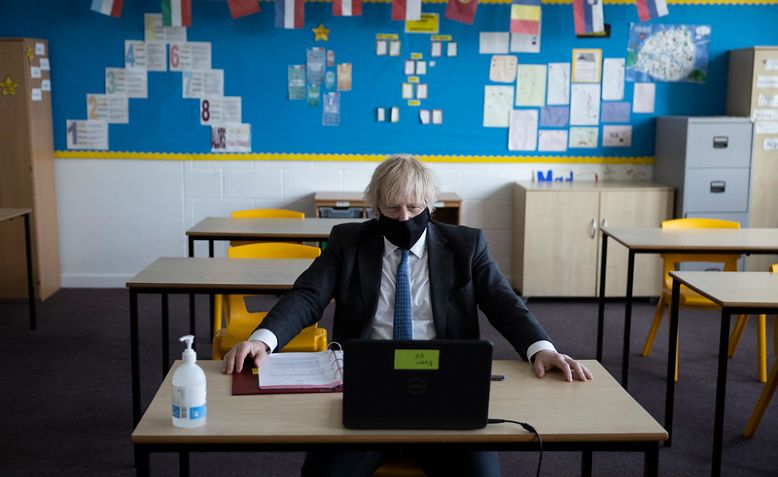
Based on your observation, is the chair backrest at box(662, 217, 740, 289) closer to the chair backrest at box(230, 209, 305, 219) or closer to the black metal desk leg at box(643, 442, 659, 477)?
the chair backrest at box(230, 209, 305, 219)

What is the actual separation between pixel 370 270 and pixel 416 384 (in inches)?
28.9

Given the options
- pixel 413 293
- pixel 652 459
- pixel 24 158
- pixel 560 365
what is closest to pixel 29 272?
pixel 24 158

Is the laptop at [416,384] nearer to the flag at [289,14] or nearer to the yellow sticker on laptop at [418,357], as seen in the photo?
the yellow sticker on laptop at [418,357]

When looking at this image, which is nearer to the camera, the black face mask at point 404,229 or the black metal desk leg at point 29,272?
the black face mask at point 404,229

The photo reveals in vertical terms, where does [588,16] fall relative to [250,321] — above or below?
above

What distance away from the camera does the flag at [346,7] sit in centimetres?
580

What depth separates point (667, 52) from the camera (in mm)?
6098

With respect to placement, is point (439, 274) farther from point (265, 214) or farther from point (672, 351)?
point (265, 214)

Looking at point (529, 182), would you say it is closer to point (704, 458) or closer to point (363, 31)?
point (363, 31)

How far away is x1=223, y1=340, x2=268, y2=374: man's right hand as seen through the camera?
2068 mm

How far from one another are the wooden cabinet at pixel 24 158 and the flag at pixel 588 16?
3712 mm

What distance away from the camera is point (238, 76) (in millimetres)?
6027

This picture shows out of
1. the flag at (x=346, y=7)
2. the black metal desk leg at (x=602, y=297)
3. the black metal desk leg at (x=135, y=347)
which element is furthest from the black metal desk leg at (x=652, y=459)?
the flag at (x=346, y=7)

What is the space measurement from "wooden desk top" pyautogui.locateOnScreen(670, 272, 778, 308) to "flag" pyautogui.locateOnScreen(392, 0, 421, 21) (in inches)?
120
